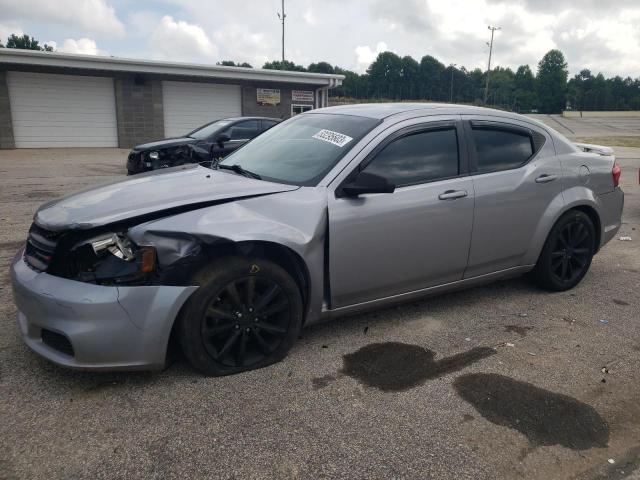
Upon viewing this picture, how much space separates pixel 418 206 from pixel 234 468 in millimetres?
2076

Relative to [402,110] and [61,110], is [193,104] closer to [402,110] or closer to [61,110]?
[61,110]

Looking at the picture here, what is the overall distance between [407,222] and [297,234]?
84 cm

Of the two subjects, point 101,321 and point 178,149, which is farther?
point 178,149

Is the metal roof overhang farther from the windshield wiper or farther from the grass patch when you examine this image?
the windshield wiper

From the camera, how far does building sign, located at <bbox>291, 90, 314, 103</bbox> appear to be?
27031mm

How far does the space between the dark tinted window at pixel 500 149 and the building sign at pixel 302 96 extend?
23.8 meters

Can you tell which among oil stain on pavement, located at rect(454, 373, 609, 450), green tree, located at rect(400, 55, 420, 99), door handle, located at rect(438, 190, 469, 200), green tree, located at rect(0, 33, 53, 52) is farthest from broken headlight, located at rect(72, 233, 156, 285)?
green tree, located at rect(400, 55, 420, 99)

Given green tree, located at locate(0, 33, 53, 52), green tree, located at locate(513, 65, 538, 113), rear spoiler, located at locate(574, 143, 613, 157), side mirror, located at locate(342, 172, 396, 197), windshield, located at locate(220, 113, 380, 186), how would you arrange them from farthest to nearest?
green tree, located at locate(513, 65, 538, 113), green tree, located at locate(0, 33, 53, 52), rear spoiler, located at locate(574, 143, 613, 157), windshield, located at locate(220, 113, 380, 186), side mirror, located at locate(342, 172, 396, 197)

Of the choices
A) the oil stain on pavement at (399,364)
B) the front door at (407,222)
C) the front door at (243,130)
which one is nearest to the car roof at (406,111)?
the front door at (407,222)

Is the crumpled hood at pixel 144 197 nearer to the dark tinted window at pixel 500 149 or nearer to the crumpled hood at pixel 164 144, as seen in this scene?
the dark tinted window at pixel 500 149

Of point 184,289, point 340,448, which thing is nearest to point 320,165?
point 184,289

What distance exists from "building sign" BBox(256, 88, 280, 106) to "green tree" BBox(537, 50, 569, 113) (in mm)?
88661

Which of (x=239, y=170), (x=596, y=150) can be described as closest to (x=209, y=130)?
(x=239, y=170)

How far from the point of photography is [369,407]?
9.14ft
